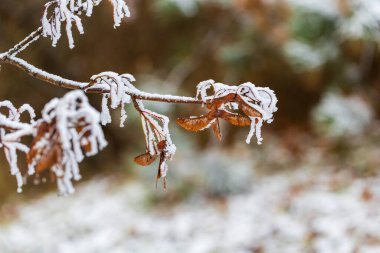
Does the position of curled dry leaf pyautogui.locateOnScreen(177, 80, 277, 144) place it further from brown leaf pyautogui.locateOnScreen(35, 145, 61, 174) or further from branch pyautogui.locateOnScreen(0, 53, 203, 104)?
brown leaf pyautogui.locateOnScreen(35, 145, 61, 174)

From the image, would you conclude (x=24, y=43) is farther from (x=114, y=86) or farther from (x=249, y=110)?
(x=249, y=110)

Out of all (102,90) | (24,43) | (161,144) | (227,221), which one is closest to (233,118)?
(161,144)

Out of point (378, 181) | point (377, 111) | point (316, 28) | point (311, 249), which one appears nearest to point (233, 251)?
point (311, 249)

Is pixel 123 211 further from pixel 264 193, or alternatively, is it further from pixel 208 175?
pixel 264 193

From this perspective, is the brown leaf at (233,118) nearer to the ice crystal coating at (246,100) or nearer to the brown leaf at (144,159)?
the ice crystal coating at (246,100)

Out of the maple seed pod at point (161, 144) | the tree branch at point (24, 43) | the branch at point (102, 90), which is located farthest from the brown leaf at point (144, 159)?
the tree branch at point (24, 43)

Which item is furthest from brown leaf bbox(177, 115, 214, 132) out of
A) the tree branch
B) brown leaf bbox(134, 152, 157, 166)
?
the tree branch
